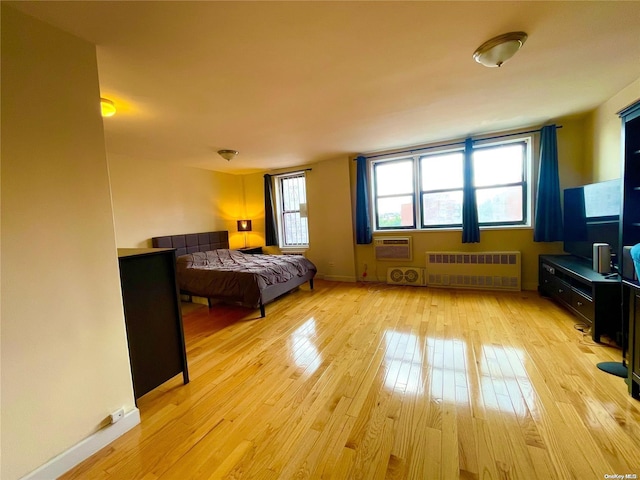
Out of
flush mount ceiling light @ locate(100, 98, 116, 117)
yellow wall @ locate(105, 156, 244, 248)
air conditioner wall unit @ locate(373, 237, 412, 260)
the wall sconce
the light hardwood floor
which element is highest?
flush mount ceiling light @ locate(100, 98, 116, 117)

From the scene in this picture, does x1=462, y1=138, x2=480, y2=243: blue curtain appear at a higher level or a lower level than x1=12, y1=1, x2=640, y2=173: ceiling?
lower

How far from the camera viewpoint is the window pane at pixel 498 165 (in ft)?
12.7

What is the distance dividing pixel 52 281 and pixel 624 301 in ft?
12.1

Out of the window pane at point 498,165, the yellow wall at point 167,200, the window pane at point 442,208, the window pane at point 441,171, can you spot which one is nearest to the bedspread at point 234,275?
the yellow wall at point 167,200

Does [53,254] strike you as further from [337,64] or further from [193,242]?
[193,242]

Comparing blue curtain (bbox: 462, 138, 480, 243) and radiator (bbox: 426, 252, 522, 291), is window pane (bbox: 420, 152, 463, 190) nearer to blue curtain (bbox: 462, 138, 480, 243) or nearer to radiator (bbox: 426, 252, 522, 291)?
blue curtain (bbox: 462, 138, 480, 243)

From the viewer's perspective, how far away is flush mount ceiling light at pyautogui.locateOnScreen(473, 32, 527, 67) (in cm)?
165

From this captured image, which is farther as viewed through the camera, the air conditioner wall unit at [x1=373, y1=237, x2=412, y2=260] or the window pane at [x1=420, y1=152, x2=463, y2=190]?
the air conditioner wall unit at [x1=373, y1=237, x2=412, y2=260]

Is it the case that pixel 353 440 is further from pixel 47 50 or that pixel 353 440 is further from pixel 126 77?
pixel 126 77

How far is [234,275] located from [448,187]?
11.9ft

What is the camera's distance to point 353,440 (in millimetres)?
1440

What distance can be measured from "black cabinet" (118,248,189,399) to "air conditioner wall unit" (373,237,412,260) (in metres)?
3.48

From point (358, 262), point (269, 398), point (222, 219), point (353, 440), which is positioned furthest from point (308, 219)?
point (353, 440)

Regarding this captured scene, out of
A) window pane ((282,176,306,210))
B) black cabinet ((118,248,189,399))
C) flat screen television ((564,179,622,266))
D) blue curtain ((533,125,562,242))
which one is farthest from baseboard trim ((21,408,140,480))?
blue curtain ((533,125,562,242))
